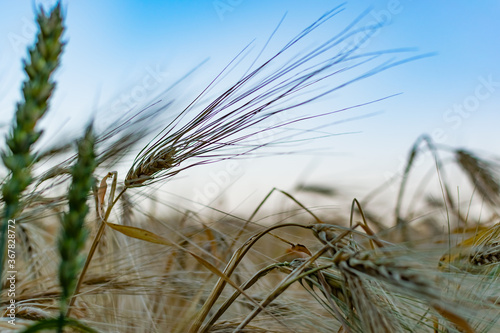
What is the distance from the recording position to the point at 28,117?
354mm

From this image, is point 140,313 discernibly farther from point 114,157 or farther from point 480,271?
point 480,271

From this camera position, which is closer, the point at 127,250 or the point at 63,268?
the point at 63,268

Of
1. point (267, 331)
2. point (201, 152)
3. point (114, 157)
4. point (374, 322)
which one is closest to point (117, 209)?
point (114, 157)

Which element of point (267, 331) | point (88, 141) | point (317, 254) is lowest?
point (267, 331)

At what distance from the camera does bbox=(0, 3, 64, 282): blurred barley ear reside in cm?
34

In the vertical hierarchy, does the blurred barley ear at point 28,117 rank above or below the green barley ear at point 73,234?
above

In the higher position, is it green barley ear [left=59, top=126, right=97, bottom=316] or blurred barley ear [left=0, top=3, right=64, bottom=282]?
blurred barley ear [left=0, top=3, right=64, bottom=282]

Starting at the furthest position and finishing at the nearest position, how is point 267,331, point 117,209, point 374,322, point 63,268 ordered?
point 117,209
point 267,331
point 374,322
point 63,268

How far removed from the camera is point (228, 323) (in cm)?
72

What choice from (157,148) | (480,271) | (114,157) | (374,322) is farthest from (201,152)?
(480,271)

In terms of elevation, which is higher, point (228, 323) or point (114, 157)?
point (114, 157)

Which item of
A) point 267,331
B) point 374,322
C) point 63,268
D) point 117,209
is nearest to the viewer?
point 63,268

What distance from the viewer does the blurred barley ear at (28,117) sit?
34 centimetres

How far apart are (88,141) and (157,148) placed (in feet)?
1.36
